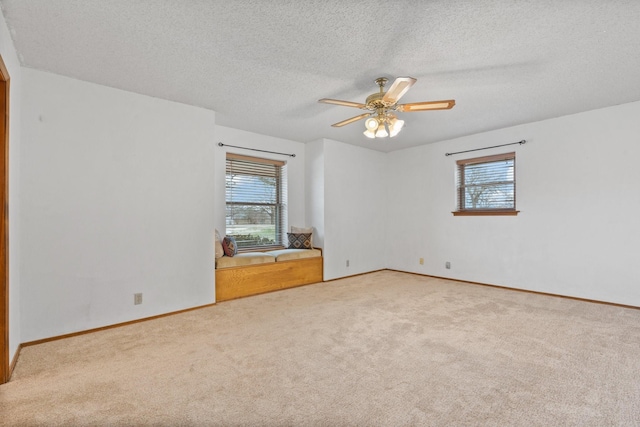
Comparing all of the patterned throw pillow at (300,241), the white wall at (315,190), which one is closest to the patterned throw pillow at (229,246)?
the patterned throw pillow at (300,241)

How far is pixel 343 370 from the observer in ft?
7.36

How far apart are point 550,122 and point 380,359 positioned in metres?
4.14

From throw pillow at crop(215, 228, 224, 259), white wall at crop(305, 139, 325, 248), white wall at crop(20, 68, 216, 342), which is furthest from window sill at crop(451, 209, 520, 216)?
white wall at crop(20, 68, 216, 342)

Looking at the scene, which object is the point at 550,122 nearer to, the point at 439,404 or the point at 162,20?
the point at 439,404

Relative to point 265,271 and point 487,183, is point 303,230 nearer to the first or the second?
point 265,271

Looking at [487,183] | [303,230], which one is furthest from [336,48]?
[487,183]

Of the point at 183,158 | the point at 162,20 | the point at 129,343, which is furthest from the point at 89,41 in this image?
the point at 129,343

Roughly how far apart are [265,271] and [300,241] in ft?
3.12

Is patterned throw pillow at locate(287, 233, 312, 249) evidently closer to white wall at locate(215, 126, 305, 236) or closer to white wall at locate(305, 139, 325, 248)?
white wall at locate(305, 139, 325, 248)

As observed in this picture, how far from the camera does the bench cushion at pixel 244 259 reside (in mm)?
4156

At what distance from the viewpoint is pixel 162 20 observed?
2.12m

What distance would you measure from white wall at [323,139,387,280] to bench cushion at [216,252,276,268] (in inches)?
44.3

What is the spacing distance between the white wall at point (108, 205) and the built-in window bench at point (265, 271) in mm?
275

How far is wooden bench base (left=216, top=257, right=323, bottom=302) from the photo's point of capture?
412 centimetres
